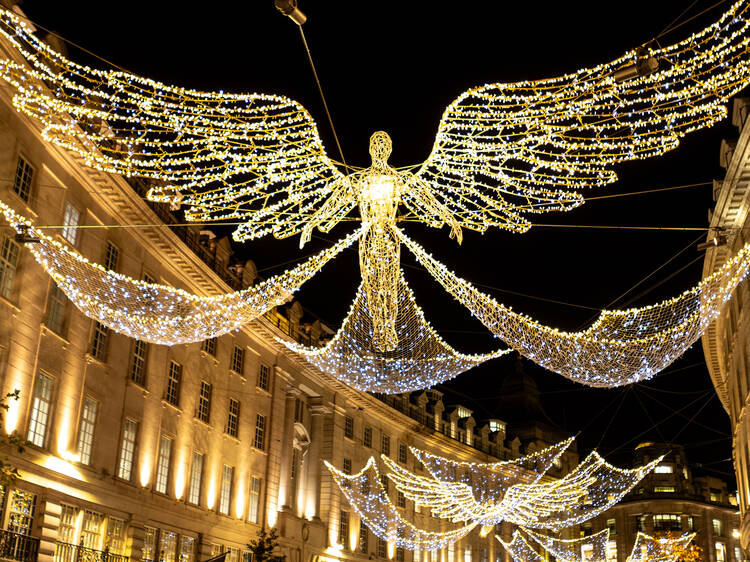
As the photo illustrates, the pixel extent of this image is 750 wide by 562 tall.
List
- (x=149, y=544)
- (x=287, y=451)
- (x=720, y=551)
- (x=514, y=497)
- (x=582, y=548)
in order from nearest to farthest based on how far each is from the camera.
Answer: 1. (x=149, y=544)
2. (x=287, y=451)
3. (x=514, y=497)
4. (x=720, y=551)
5. (x=582, y=548)

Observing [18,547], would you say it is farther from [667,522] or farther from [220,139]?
[667,522]

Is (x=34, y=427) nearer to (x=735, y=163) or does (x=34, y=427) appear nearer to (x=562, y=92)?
(x=562, y=92)

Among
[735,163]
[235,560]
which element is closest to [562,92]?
[735,163]

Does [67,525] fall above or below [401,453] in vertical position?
below

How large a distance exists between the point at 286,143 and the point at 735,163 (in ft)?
48.3

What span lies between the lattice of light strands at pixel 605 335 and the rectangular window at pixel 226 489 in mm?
20619

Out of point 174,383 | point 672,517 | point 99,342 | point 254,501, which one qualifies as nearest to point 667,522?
point 672,517

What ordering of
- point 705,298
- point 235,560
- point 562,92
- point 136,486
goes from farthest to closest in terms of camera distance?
point 235,560 < point 136,486 < point 705,298 < point 562,92

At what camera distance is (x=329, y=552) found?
4216 centimetres

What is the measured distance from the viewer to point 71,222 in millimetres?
25812

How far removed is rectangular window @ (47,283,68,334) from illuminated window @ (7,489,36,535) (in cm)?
451

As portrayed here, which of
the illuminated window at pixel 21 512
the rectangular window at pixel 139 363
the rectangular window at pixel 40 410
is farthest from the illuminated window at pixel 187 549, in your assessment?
the rectangular window at pixel 40 410

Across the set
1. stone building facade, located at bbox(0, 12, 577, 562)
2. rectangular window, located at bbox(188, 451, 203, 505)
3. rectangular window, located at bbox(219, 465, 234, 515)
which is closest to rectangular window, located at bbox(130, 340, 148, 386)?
stone building facade, located at bbox(0, 12, 577, 562)

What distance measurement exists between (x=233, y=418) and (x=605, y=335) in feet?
71.4
